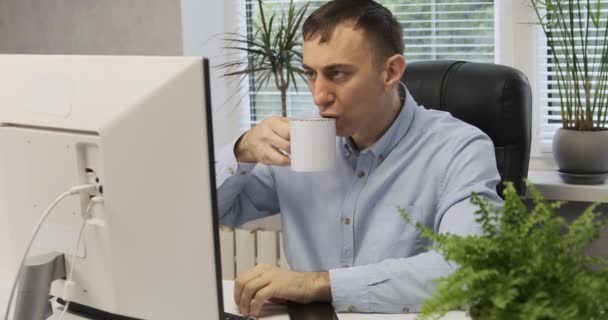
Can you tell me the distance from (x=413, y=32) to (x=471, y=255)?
204cm

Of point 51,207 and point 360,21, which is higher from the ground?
point 360,21

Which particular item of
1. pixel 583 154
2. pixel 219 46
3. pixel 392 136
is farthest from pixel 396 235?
pixel 219 46

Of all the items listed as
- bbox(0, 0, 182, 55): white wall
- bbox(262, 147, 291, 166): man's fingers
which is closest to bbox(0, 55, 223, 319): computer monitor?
bbox(262, 147, 291, 166): man's fingers

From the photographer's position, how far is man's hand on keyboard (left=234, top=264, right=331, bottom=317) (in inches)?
51.9

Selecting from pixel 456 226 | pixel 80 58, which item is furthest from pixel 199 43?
pixel 80 58

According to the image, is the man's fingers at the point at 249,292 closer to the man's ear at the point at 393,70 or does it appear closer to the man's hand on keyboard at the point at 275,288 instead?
the man's hand on keyboard at the point at 275,288

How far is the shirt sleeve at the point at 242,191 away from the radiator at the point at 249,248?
78cm

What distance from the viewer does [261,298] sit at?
4.31 feet

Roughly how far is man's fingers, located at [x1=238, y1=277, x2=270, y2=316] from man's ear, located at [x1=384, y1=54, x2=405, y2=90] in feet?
1.95

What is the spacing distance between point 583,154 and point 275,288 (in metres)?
1.37

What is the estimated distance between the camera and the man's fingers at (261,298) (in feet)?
4.31

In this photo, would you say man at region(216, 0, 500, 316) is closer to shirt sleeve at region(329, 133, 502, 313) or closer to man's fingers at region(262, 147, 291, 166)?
man's fingers at region(262, 147, 291, 166)

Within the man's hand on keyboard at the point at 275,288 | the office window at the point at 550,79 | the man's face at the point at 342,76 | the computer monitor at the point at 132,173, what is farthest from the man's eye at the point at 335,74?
the office window at the point at 550,79

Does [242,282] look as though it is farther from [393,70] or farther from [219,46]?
[219,46]
